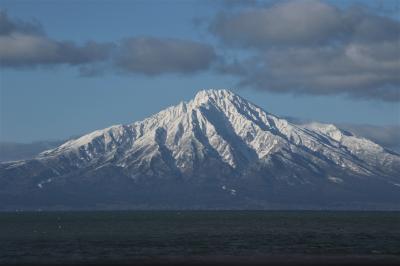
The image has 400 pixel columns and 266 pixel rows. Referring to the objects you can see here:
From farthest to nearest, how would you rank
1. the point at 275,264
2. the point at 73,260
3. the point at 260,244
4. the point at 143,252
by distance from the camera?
the point at 260,244, the point at 143,252, the point at 73,260, the point at 275,264

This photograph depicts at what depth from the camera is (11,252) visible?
14112 cm

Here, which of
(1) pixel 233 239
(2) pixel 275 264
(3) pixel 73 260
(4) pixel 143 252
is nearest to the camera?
(2) pixel 275 264

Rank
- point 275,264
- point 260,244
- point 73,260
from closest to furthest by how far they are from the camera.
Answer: point 275,264 < point 73,260 < point 260,244

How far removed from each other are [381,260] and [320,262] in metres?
8.35

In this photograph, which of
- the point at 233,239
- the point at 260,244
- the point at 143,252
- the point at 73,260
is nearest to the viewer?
the point at 73,260

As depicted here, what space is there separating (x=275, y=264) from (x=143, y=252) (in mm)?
32652

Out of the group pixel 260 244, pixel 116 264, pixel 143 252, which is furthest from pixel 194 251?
pixel 116 264

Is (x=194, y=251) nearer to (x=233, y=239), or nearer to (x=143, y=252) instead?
(x=143, y=252)

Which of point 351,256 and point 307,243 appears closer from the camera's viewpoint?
point 351,256

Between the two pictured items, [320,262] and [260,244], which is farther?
[260,244]

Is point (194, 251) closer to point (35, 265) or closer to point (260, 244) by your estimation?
point (260, 244)

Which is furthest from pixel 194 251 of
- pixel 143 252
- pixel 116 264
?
pixel 116 264

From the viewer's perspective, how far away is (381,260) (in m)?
114

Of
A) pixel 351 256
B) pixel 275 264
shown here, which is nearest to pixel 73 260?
pixel 275 264
